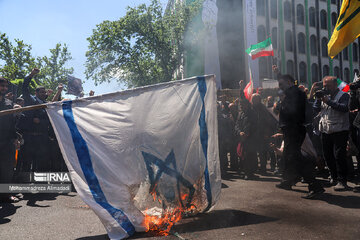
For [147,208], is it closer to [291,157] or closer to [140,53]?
[291,157]

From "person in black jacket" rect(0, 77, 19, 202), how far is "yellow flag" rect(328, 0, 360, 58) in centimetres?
598

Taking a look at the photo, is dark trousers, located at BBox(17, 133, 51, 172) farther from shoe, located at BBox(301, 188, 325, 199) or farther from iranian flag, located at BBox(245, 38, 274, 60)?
iranian flag, located at BBox(245, 38, 274, 60)

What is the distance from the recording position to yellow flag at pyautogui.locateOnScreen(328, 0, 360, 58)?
18.2 feet

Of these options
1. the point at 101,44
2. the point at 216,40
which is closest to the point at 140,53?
the point at 101,44

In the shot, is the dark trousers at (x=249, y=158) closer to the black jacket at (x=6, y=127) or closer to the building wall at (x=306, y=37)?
the black jacket at (x=6, y=127)

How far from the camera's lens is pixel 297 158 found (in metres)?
4.88

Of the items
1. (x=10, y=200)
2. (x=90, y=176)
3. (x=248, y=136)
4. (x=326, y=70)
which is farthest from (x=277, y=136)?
(x=326, y=70)

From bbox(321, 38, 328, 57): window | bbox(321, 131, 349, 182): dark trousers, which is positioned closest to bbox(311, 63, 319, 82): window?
bbox(321, 38, 328, 57): window

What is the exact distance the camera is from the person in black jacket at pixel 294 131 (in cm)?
479

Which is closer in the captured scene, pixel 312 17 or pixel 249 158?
pixel 249 158

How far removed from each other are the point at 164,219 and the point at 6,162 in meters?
3.04

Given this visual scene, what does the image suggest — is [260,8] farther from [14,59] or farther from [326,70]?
[14,59]

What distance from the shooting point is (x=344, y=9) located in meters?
5.85

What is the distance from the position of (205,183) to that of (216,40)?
27.0 meters
